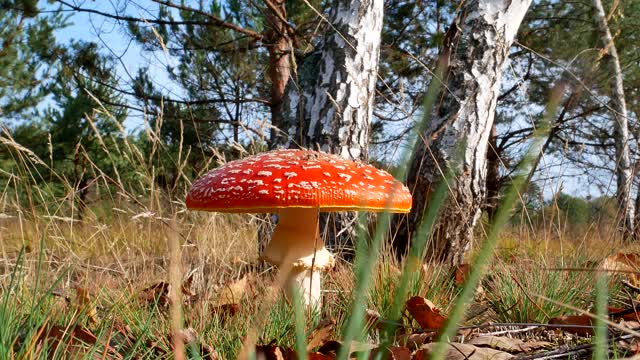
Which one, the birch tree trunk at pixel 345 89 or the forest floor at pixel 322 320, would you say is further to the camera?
the birch tree trunk at pixel 345 89

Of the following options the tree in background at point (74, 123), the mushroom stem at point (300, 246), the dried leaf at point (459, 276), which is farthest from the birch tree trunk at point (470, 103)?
the tree in background at point (74, 123)

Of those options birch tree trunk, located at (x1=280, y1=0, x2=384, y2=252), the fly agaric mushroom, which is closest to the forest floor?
the fly agaric mushroom

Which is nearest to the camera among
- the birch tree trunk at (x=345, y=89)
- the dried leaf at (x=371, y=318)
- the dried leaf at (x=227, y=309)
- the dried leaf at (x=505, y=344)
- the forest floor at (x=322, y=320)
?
the forest floor at (x=322, y=320)

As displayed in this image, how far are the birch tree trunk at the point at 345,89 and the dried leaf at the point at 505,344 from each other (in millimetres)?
1639

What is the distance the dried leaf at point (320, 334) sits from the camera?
1306mm

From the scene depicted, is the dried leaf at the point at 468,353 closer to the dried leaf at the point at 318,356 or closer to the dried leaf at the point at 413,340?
the dried leaf at the point at 413,340

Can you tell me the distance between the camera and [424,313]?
5.01 feet

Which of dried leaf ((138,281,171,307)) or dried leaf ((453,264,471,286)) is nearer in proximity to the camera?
dried leaf ((138,281,171,307))

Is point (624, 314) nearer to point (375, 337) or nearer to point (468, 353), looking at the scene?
point (468, 353)

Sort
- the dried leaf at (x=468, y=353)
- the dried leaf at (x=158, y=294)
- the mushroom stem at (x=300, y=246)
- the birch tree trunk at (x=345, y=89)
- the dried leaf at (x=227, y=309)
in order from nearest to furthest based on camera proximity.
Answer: the dried leaf at (x=468, y=353) < the dried leaf at (x=227, y=309) < the dried leaf at (x=158, y=294) < the mushroom stem at (x=300, y=246) < the birch tree trunk at (x=345, y=89)

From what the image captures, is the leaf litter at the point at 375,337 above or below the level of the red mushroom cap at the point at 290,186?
below

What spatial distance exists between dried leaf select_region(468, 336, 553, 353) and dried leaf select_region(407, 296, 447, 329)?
0.12m

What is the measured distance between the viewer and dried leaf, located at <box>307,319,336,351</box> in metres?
1.31

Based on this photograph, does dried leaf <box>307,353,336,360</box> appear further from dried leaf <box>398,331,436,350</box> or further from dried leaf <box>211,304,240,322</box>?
dried leaf <box>211,304,240,322</box>
